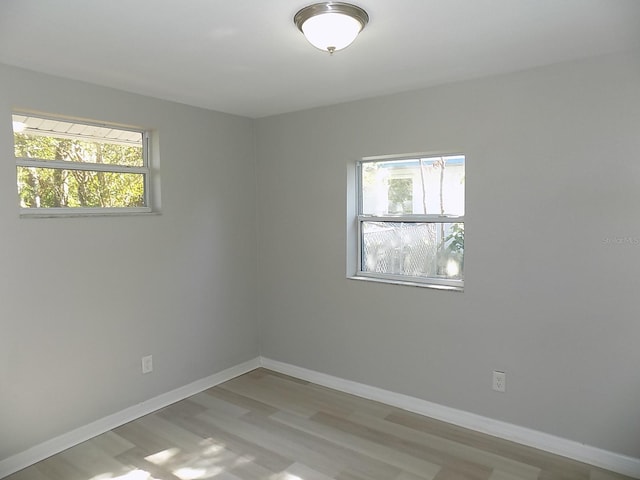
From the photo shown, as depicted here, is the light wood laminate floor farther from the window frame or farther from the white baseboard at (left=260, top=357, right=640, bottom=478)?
the window frame

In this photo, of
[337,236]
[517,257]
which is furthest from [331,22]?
[337,236]

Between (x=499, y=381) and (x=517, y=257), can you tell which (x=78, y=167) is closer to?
(x=517, y=257)

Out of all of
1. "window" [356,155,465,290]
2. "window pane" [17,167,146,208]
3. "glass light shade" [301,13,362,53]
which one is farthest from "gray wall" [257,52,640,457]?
"window pane" [17,167,146,208]

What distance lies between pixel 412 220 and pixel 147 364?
2270 millimetres

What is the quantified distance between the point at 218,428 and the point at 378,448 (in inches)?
43.7

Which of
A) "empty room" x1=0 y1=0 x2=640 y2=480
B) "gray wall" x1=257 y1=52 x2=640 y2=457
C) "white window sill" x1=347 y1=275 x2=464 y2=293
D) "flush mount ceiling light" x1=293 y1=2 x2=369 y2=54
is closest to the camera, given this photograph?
"flush mount ceiling light" x1=293 y1=2 x2=369 y2=54

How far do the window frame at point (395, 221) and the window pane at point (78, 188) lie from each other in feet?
5.59

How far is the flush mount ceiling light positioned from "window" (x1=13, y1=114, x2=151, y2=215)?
1.84 metres

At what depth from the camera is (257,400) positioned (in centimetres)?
345

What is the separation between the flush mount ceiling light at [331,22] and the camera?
1785mm

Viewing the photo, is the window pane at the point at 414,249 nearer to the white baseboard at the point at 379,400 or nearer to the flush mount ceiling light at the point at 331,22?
the white baseboard at the point at 379,400

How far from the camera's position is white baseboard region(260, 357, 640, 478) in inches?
98.5

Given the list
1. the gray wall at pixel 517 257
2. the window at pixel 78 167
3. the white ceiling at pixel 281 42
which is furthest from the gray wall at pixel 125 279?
the gray wall at pixel 517 257

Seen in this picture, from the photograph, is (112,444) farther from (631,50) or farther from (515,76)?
(631,50)
